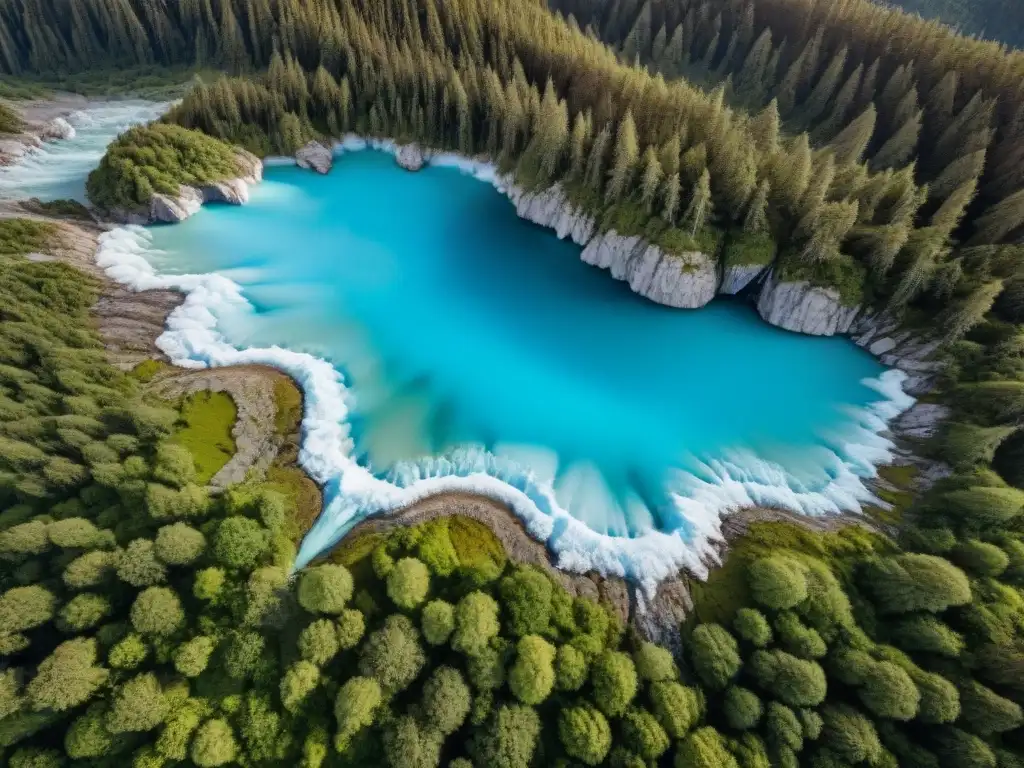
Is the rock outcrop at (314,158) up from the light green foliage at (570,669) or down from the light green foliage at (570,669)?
up

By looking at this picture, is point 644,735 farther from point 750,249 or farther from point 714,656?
point 750,249

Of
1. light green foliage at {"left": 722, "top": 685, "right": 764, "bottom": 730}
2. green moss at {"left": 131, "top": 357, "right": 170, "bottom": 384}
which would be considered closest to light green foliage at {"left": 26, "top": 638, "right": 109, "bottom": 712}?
green moss at {"left": 131, "top": 357, "right": 170, "bottom": 384}

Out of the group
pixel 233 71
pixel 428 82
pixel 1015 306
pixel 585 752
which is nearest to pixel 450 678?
pixel 585 752

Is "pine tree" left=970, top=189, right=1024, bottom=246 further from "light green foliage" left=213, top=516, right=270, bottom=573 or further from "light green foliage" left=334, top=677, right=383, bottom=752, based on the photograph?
"light green foliage" left=213, top=516, right=270, bottom=573

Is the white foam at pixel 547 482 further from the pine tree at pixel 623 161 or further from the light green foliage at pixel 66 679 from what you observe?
the pine tree at pixel 623 161

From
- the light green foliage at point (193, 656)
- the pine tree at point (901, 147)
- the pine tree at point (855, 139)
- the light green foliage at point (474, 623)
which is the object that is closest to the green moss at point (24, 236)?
the light green foliage at point (193, 656)

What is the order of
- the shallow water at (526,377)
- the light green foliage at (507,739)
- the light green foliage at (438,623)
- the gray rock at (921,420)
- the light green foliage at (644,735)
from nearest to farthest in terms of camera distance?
the light green foliage at (507,739) < the light green foliage at (644,735) < the light green foliage at (438,623) < the shallow water at (526,377) < the gray rock at (921,420)

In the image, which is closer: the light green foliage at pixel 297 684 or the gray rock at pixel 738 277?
the light green foliage at pixel 297 684

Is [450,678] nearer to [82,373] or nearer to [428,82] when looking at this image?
[82,373]
